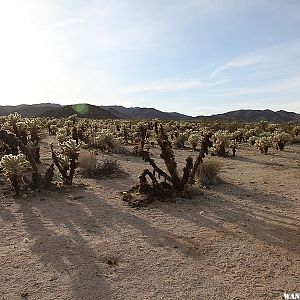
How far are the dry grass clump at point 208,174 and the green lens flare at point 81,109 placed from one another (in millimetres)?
80098

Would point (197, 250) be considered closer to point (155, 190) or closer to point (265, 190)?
point (155, 190)

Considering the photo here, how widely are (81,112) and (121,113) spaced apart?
45.4 metres

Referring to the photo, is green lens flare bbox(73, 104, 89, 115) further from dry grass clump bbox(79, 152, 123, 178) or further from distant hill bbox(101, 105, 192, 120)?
dry grass clump bbox(79, 152, 123, 178)

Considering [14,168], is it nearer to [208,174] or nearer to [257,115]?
[208,174]

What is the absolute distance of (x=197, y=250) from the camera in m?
7.13

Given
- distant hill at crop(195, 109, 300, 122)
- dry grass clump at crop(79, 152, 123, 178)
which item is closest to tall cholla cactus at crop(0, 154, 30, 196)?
dry grass clump at crop(79, 152, 123, 178)

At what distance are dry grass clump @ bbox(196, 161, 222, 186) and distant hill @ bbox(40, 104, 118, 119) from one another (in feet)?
235

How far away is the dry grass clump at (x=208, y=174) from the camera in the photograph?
12641 mm

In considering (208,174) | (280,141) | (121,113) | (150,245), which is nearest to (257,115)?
(121,113)

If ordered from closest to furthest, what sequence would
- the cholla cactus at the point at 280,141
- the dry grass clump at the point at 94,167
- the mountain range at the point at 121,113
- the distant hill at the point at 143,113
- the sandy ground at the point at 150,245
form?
the sandy ground at the point at 150,245, the dry grass clump at the point at 94,167, the cholla cactus at the point at 280,141, the mountain range at the point at 121,113, the distant hill at the point at 143,113

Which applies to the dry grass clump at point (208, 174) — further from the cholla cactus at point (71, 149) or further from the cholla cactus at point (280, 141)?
the cholla cactus at point (280, 141)

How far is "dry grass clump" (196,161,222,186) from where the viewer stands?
41.5 feet

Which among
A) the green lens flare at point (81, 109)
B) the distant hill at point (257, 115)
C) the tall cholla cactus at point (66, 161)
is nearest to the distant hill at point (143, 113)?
the distant hill at point (257, 115)

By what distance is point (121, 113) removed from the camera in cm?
13700
